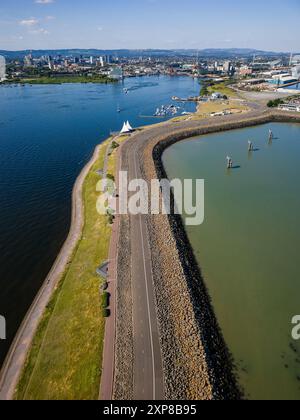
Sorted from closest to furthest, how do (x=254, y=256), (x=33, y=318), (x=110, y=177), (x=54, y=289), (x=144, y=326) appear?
(x=144, y=326), (x=33, y=318), (x=54, y=289), (x=254, y=256), (x=110, y=177)

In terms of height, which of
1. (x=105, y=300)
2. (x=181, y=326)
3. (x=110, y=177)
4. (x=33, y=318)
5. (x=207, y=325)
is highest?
(x=110, y=177)

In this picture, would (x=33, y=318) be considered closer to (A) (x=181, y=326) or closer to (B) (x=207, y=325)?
(A) (x=181, y=326)

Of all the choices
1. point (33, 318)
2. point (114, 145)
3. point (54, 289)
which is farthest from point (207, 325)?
point (114, 145)

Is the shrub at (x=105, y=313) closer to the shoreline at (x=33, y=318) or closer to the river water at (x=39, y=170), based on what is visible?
the shoreline at (x=33, y=318)

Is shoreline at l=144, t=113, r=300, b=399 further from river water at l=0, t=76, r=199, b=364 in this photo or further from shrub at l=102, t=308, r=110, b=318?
river water at l=0, t=76, r=199, b=364

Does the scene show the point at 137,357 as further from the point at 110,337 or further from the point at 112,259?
the point at 112,259

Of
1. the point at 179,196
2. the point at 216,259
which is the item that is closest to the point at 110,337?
the point at 216,259

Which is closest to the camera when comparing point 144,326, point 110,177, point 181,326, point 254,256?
point 144,326
